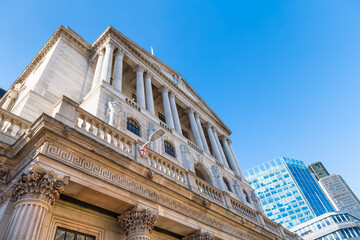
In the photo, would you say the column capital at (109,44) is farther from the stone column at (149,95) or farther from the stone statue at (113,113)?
the stone statue at (113,113)

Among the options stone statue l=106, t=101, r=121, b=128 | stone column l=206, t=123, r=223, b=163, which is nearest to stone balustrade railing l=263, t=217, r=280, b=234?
stone column l=206, t=123, r=223, b=163

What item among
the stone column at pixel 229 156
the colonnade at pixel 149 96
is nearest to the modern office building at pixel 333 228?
the stone column at pixel 229 156

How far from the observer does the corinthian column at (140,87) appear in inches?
784

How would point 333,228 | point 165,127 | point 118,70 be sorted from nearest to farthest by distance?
1. point 165,127
2. point 118,70
3. point 333,228

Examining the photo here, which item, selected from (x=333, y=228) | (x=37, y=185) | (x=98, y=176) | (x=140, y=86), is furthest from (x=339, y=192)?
(x=37, y=185)

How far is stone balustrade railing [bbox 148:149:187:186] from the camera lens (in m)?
11.8

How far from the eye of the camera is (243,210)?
Answer: 16.9m

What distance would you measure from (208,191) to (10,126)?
1014 centimetres

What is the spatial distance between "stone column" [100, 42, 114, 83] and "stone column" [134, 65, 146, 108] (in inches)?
115

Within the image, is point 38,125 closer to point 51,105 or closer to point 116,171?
point 116,171

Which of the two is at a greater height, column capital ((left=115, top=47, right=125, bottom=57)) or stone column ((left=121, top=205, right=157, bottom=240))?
column capital ((left=115, top=47, right=125, bottom=57))

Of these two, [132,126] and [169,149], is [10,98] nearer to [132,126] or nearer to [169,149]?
[132,126]

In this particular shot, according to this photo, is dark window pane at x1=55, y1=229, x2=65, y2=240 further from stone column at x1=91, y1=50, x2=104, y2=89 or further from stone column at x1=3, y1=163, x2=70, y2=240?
stone column at x1=91, y1=50, x2=104, y2=89

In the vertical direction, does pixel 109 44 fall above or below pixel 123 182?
above
